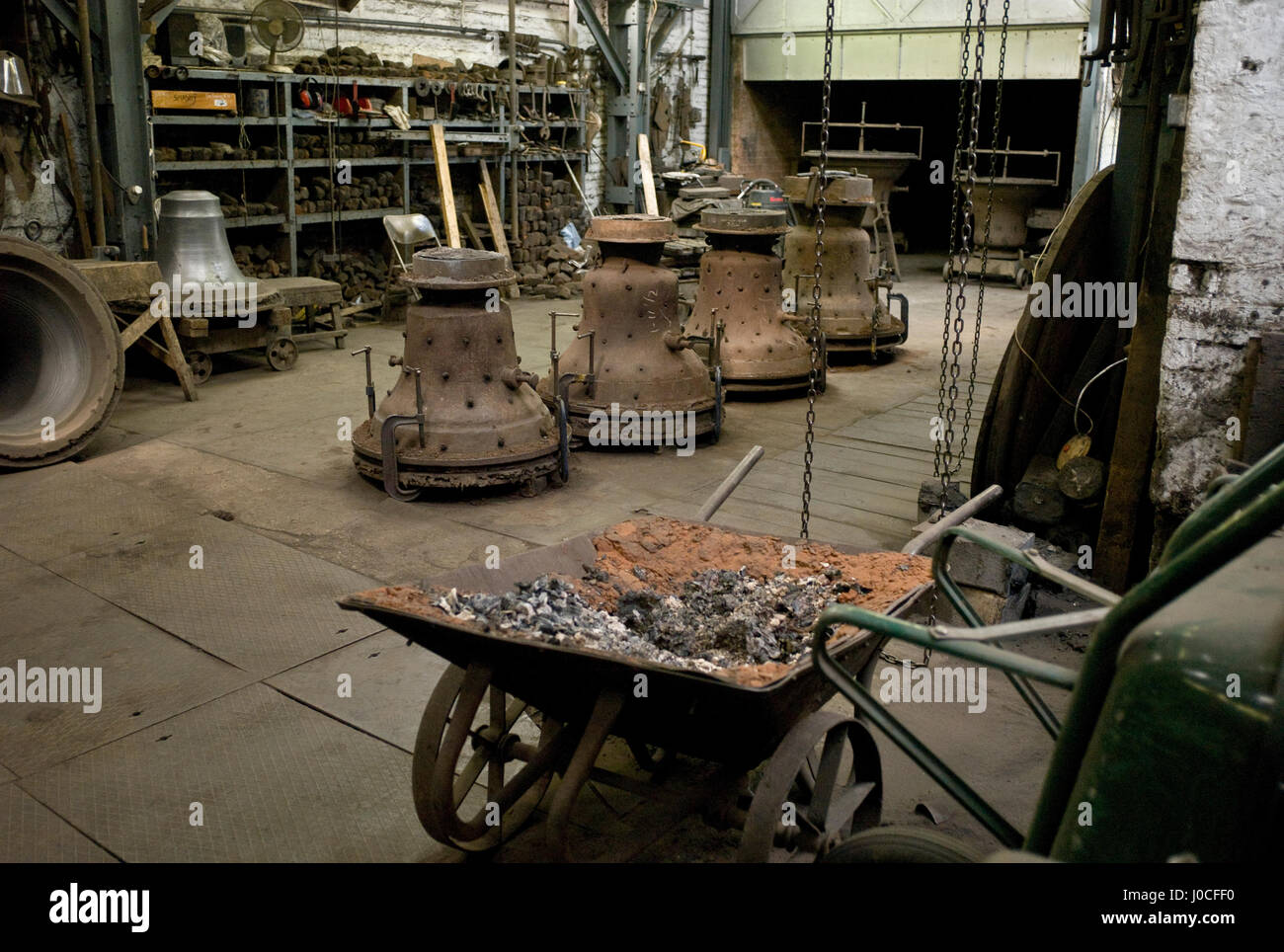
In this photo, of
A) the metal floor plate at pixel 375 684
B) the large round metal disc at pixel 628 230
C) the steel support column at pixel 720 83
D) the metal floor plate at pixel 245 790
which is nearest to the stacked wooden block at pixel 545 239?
the steel support column at pixel 720 83

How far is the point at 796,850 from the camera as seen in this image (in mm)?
2781

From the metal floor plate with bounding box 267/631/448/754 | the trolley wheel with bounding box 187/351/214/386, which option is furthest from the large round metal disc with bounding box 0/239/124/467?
the metal floor plate with bounding box 267/631/448/754

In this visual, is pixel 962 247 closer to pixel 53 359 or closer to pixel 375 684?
pixel 375 684

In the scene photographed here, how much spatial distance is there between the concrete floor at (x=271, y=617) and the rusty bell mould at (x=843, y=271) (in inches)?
46.4

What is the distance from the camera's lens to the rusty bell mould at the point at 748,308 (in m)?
8.02

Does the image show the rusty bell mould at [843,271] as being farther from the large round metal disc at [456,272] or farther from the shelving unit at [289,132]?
the shelving unit at [289,132]

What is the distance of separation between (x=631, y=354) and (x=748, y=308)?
1.54 meters

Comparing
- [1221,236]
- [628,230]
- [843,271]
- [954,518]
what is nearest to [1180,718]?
[954,518]

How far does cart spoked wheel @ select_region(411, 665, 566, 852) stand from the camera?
9.05 feet

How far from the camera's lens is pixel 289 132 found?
9.84 m

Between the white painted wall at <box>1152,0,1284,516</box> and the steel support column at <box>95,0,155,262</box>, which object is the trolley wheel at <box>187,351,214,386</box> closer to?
the steel support column at <box>95,0,155,262</box>

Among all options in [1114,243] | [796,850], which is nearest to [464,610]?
[796,850]
